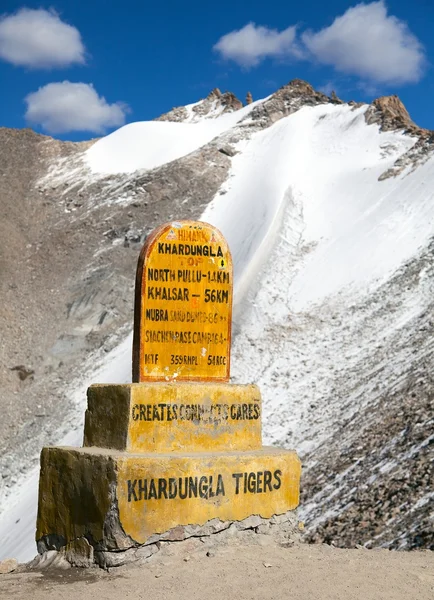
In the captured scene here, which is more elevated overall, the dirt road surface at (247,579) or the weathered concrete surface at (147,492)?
the weathered concrete surface at (147,492)

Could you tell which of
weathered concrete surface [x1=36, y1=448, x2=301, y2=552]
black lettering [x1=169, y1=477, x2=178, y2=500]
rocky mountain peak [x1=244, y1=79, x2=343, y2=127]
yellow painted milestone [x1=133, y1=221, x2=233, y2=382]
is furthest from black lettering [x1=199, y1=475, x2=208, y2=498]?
rocky mountain peak [x1=244, y1=79, x2=343, y2=127]

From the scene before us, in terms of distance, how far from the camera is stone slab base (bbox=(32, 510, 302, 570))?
6.54m

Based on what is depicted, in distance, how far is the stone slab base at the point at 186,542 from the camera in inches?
258

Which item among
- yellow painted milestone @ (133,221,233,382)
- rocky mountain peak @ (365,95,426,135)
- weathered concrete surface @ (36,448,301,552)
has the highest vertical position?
rocky mountain peak @ (365,95,426,135)

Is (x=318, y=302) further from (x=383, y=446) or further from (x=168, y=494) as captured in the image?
(x=168, y=494)

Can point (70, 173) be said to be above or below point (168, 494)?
above

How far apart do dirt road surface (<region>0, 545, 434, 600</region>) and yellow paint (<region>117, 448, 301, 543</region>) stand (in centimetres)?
30

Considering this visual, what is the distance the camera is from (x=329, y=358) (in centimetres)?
1814

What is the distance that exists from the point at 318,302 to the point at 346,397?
549 centimetres

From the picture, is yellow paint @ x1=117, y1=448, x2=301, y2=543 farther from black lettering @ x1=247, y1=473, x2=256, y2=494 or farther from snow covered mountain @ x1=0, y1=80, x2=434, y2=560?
snow covered mountain @ x1=0, y1=80, x2=434, y2=560

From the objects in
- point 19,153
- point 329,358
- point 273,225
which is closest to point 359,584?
point 329,358

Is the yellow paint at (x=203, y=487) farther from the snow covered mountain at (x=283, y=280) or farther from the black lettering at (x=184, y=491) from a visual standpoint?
the snow covered mountain at (x=283, y=280)

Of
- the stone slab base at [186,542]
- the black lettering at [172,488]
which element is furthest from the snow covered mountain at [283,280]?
the black lettering at [172,488]

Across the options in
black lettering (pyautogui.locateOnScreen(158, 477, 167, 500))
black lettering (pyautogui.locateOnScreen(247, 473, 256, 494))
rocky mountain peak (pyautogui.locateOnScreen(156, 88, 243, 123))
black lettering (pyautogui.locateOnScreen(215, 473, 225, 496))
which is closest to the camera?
black lettering (pyautogui.locateOnScreen(158, 477, 167, 500))
